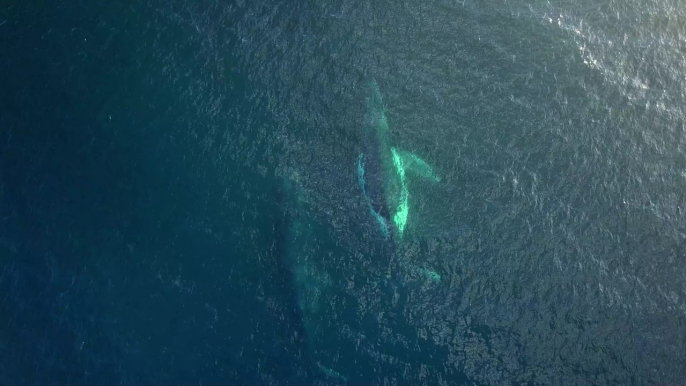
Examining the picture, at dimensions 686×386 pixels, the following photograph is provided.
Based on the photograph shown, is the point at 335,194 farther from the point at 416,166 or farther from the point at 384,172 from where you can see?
the point at 416,166

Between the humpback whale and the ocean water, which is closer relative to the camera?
the ocean water

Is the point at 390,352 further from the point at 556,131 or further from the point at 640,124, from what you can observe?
the point at 640,124

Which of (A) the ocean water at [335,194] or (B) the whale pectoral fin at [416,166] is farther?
(B) the whale pectoral fin at [416,166]

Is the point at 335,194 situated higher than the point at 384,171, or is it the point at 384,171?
the point at 384,171

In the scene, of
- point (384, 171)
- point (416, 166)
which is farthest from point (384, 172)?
point (416, 166)

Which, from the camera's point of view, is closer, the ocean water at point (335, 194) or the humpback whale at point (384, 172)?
the ocean water at point (335, 194)
